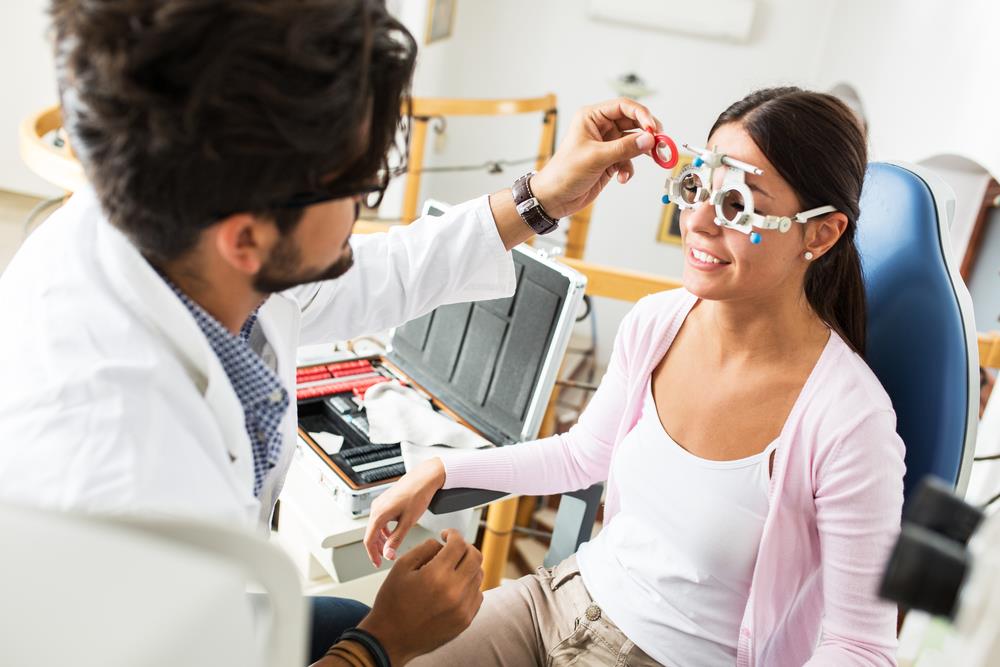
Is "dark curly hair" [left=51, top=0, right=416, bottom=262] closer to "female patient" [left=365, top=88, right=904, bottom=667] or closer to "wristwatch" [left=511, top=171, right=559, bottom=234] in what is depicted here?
"wristwatch" [left=511, top=171, right=559, bottom=234]

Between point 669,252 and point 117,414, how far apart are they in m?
5.53

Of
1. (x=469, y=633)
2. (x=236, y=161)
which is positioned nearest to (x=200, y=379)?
(x=236, y=161)

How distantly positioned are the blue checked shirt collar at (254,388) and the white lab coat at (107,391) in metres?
0.05

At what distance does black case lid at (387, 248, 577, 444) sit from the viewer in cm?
169

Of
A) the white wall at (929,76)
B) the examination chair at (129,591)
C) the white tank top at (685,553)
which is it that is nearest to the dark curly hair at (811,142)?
the white tank top at (685,553)

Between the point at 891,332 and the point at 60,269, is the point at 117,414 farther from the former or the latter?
the point at 891,332

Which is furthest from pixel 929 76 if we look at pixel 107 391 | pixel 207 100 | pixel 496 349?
pixel 107 391

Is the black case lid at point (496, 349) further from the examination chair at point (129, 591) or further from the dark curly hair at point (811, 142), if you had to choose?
the examination chair at point (129, 591)

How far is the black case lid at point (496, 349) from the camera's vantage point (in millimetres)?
1693

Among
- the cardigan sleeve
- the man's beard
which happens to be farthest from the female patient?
the man's beard

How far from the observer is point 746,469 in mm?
1206

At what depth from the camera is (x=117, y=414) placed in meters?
→ 0.75

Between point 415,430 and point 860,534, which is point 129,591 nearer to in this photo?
point 860,534

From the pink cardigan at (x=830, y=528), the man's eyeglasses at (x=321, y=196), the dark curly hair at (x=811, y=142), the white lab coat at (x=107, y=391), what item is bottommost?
the pink cardigan at (x=830, y=528)
